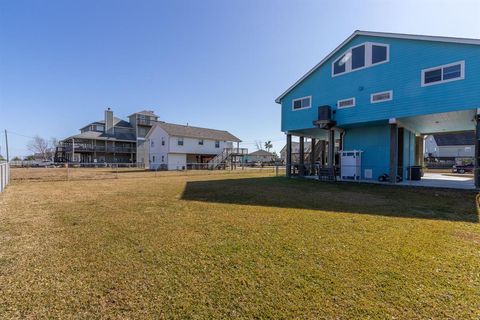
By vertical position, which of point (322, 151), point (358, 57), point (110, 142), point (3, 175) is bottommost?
→ point (3, 175)

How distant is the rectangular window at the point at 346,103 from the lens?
1564cm

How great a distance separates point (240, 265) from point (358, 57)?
16.5m

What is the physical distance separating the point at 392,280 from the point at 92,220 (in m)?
6.72

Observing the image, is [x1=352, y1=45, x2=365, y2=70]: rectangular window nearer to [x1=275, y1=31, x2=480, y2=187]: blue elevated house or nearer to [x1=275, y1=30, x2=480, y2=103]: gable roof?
[x1=275, y1=31, x2=480, y2=187]: blue elevated house

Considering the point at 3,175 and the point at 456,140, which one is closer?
the point at 3,175

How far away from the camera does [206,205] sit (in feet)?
26.7

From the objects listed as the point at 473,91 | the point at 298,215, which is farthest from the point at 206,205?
the point at 473,91

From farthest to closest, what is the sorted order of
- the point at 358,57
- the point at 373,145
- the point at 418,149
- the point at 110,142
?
1. the point at 110,142
2. the point at 418,149
3. the point at 373,145
4. the point at 358,57

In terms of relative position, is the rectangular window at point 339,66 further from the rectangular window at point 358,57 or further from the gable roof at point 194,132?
the gable roof at point 194,132

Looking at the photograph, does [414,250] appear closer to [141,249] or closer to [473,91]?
[141,249]

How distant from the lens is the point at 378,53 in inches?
570

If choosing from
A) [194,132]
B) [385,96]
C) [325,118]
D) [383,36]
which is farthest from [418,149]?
[194,132]

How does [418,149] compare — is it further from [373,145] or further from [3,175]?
[3,175]

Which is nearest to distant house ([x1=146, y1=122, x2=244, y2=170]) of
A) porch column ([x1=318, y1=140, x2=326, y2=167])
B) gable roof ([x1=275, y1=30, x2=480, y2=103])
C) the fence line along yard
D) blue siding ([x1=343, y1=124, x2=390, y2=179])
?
the fence line along yard
